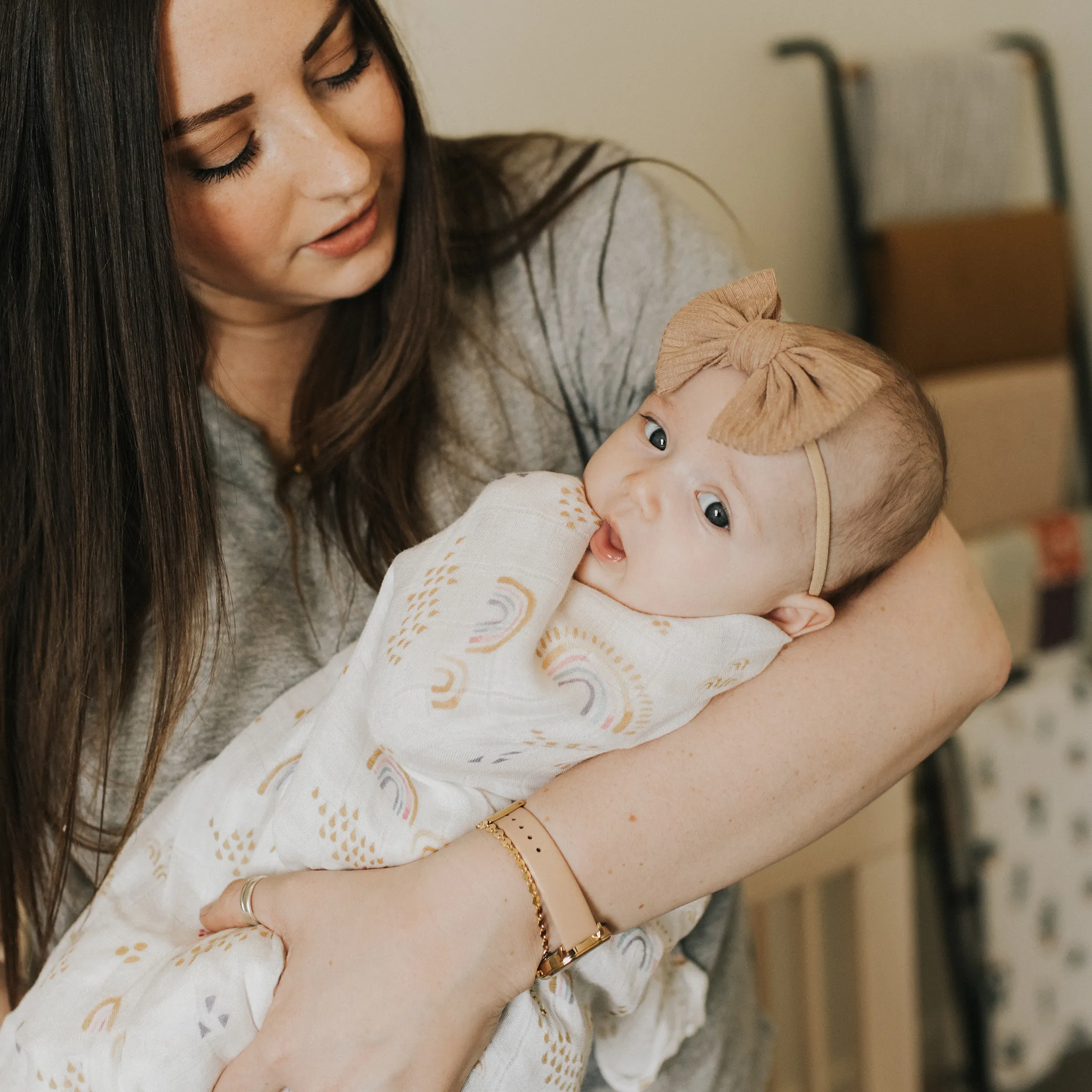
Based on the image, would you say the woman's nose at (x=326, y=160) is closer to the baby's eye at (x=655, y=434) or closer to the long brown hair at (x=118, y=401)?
the long brown hair at (x=118, y=401)

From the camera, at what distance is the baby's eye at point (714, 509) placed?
83cm

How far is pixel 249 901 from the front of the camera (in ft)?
2.85

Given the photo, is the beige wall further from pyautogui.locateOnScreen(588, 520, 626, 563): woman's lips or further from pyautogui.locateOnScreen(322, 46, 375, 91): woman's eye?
pyautogui.locateOnScreen(588, 520, 626, 563): woman's lips

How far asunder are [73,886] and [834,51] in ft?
5.62

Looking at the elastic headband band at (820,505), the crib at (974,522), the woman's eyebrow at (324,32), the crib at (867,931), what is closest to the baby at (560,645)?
the elastic headband band at (820,505)

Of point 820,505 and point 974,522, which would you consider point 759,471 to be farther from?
point 974,522

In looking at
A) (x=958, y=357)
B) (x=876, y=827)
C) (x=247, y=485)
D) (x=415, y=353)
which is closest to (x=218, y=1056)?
(x=247, y=485)

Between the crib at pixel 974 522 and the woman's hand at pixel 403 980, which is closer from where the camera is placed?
the woman's hand at pixel 403 980

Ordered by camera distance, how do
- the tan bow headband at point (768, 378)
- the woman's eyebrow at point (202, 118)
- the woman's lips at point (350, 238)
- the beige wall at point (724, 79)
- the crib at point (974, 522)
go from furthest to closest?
1. the crib at point (974, 522)
2. the beige wall at point (724, 79)
3. the woman's lips at point (350, 238)
4. the woman's eyebrow at point (202, 118)
5. the tan bow headband at point (768, 378)

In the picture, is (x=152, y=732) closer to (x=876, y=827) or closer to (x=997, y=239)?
(x=876, y=827)

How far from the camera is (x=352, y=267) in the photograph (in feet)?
3.37

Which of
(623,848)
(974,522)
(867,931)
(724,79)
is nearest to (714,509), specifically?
(623,848)

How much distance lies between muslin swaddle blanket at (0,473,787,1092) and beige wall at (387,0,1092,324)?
2.73ft

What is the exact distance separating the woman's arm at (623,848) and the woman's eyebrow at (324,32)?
64cm
